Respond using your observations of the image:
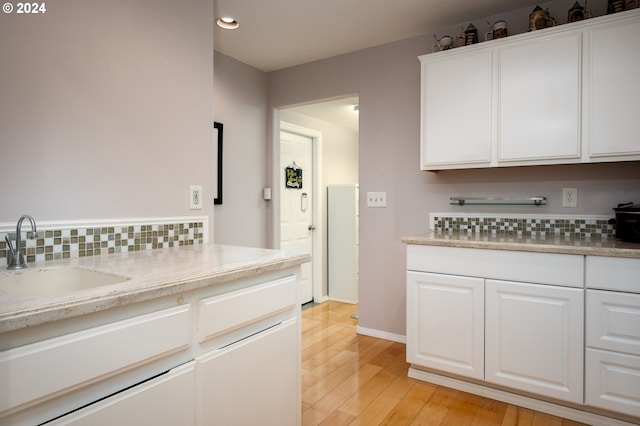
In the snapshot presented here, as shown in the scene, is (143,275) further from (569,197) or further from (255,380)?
(569,197)

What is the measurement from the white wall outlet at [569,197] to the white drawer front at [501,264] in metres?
0.61

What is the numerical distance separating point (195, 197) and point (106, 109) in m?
0.61

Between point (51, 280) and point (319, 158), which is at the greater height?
point (319, 158)

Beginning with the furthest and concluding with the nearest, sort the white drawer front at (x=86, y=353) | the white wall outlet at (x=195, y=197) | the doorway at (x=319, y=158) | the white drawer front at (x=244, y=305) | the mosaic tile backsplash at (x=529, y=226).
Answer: the doorway at (x=319, y=158) → the mosaic tile backsplash at (x=529, y=226) → the white wall outlet at (x=195, y=197) → the white drawer front at (x=244, y=305) → the white drawer front at (x=86, y=353)

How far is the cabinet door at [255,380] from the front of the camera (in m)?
1.16

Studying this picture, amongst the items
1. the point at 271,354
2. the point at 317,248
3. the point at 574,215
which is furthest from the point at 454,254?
the point at 317,248

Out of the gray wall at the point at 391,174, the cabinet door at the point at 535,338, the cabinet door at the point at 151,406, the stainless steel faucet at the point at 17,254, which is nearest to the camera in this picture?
the cabinet door at the point at 151,406

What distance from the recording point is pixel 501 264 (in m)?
2.00

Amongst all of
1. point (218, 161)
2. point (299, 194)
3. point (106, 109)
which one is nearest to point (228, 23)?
point (218, 161)

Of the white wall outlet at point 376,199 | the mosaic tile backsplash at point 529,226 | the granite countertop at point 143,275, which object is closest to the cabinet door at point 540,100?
the mosaic tile backsplash at point 529,226

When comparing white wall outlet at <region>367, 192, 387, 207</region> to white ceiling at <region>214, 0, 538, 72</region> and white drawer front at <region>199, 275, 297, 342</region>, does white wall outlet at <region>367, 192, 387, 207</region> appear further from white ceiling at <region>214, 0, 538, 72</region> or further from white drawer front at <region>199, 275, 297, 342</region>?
white drawer front at <region>199, 275, 297, 342</region>

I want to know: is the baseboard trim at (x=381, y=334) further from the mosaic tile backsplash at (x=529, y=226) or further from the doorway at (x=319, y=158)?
the doorway at (x=319, y=158)

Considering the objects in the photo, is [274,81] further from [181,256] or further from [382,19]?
[181,256]

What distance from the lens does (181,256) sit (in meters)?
1.54
